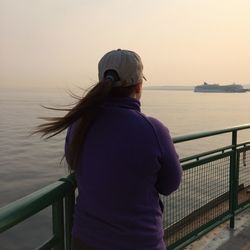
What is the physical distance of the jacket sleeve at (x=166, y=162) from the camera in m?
1.98

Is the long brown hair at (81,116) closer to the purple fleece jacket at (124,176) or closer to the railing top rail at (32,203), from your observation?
the purple fleece jacket at (124,176)

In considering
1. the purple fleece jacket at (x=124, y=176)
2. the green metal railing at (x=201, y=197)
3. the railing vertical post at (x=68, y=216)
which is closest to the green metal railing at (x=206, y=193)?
the green metal railing at (x=201, y=197)

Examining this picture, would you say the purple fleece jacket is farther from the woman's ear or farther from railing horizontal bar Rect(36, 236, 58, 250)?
railing horizontal bar Rect(36, 236, 58, 250)

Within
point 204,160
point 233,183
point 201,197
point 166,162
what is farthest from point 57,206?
point 233,183

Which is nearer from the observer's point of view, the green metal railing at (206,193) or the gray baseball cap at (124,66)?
the gray baseball cap at (124,66)

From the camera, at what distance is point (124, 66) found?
2006 millimetres

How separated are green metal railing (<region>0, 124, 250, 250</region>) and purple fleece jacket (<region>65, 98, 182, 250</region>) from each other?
357 mm

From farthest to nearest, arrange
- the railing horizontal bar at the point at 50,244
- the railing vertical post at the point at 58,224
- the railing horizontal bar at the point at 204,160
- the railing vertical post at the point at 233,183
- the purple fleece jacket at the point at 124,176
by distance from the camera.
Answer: the railing vertical post at the point at 233,183 < the railing horizontal bar at the point at 204,160 < the railing vertical post at the point at 58,224 < the railing horizontal bar at the point at 50,244 < the purple fleece jacket at the point at 124,176

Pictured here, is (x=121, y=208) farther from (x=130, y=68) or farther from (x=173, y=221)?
(x=173, y=221)

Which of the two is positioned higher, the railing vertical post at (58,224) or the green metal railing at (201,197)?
the railing vertical post at (58,224)

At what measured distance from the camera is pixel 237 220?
5.40 meters

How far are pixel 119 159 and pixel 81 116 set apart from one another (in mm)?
269

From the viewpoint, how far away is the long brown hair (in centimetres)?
200

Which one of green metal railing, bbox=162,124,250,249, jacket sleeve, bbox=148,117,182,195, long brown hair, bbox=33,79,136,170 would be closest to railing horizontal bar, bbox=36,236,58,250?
long brown hair, bbox=33,79,136,170
